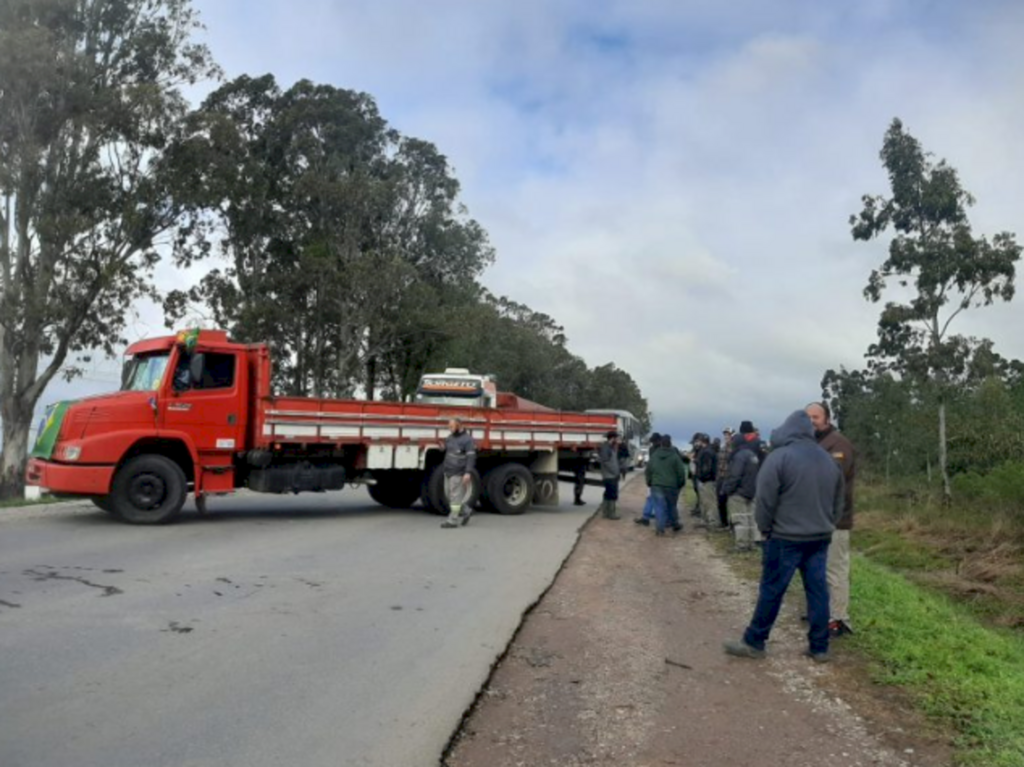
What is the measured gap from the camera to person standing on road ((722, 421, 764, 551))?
1261 centimetres

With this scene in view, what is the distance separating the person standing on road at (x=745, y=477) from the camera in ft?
41.4

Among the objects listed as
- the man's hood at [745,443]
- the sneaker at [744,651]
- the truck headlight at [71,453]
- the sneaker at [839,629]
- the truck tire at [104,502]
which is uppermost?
the man's hood at [745,443]

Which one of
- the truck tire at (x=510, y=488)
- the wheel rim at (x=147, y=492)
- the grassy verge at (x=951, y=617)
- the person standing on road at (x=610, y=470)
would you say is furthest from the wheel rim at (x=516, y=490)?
the wheel rim at (x=147, y=492)

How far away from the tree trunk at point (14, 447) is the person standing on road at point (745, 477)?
2153cm

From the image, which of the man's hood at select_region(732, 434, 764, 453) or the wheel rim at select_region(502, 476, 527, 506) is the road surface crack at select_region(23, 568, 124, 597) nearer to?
the man's hood at select_region(732, 434, 764, 453)

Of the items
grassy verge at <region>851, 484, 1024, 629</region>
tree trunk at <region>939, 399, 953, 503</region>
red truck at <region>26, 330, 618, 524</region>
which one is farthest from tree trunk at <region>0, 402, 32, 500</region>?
tree trunk at <region>939, 399, 953, 503</region>

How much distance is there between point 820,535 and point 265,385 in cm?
1005

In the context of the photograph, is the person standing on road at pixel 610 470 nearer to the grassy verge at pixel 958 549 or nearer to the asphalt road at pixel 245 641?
the grassy verge at pixel 958 549

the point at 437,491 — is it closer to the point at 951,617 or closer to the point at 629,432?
the point at 951,617

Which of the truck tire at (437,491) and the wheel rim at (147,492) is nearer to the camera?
the wheel rim at (147,492)

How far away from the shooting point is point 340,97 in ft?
131

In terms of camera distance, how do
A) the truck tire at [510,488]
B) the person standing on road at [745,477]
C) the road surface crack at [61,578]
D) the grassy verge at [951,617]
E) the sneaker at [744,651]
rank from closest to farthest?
1. the grassy verge at [951,617]
2. the sneaker at [744,651]
3. the road surface crack at [61,578]
4. the person standing on road at [745,477]
5. the truck tire at [510,488]

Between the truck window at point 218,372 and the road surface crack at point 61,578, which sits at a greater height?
the truck window at point 218,372

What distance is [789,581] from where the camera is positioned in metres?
6.48
